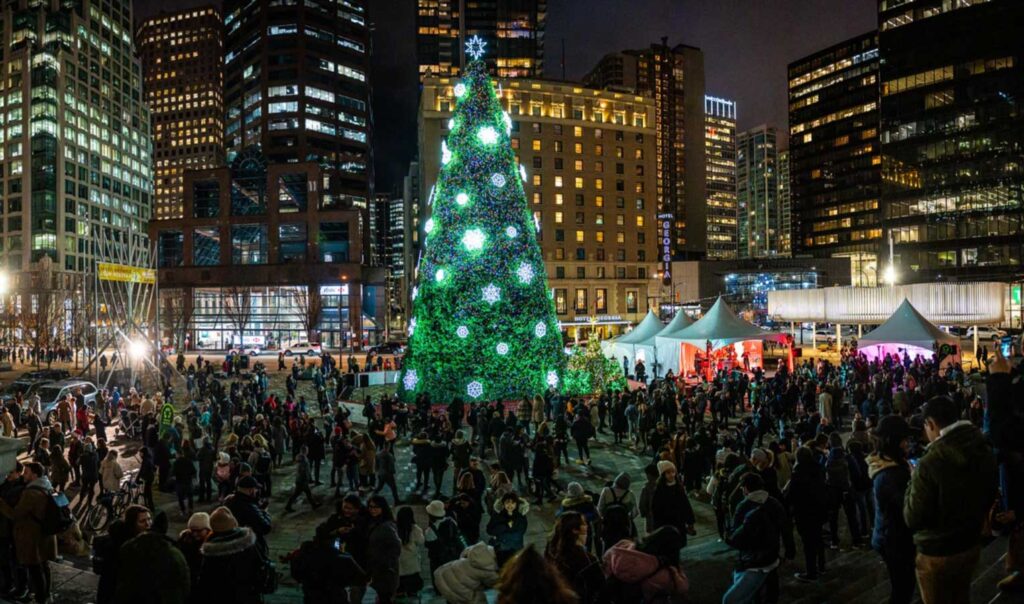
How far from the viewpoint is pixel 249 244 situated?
220 ft

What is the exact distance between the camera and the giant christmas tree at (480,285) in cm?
2208

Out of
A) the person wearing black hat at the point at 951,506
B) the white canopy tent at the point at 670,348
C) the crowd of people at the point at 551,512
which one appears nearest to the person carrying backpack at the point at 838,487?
the crowd of people at the point at 551,512

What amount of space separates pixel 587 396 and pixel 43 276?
65.8 meters

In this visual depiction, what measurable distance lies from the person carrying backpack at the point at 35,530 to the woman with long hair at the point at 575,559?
5.95m

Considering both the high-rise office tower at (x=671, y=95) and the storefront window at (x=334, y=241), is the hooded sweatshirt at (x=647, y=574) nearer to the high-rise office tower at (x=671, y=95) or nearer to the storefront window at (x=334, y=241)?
the storefront window at (x=334, y=241)

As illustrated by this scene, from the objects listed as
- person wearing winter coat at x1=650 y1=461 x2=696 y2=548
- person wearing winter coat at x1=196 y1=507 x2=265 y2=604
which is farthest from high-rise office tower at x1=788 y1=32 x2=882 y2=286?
person wearing winter coat at x1=196 y1=507 x2=265 y2=604

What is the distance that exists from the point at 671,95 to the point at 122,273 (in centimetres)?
17275

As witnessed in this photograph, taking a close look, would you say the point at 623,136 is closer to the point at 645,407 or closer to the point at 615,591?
the point at 645,407

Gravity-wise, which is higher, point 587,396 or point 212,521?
point 212,521

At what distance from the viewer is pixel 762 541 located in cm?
551

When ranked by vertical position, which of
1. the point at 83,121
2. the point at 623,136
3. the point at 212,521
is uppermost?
the point at 83,121

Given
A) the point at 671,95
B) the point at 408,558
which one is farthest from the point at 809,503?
the point at 671,95

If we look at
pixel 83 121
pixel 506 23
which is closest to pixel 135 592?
pixel 83 121

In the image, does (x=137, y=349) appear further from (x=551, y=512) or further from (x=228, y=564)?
(x=228, y=564)
